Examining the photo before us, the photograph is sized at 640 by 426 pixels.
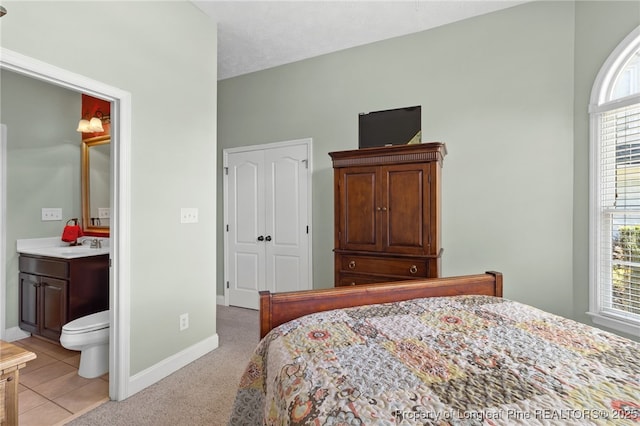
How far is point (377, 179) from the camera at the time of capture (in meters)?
2.72

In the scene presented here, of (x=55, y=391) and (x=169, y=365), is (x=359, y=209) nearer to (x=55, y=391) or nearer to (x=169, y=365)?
(x=169, y=365)

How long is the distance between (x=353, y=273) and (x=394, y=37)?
237 centimetres

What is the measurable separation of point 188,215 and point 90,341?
3.64 feet

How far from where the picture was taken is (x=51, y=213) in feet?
10.8

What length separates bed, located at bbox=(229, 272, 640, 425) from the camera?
731mm

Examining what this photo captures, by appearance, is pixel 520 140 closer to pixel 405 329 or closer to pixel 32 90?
pixel 405 329

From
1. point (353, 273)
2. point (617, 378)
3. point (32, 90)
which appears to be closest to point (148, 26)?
point (32, 90)

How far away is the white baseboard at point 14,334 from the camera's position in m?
2.99

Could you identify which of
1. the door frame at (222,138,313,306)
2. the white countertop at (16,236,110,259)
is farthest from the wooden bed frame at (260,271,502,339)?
the white countertop at (16,236,110,259)

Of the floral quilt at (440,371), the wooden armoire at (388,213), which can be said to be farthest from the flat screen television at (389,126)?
the floral quilt at (440,371)

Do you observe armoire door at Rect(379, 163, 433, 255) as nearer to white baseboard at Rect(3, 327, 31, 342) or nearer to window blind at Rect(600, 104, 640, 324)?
window blind at Rect(600, 104, 640, 324)

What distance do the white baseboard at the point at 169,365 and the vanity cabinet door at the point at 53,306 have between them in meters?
1.06

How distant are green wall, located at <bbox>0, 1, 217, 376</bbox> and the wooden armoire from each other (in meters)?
1.22

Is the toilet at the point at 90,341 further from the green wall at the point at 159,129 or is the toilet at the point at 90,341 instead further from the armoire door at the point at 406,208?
the armoire door at the point at 406,208
